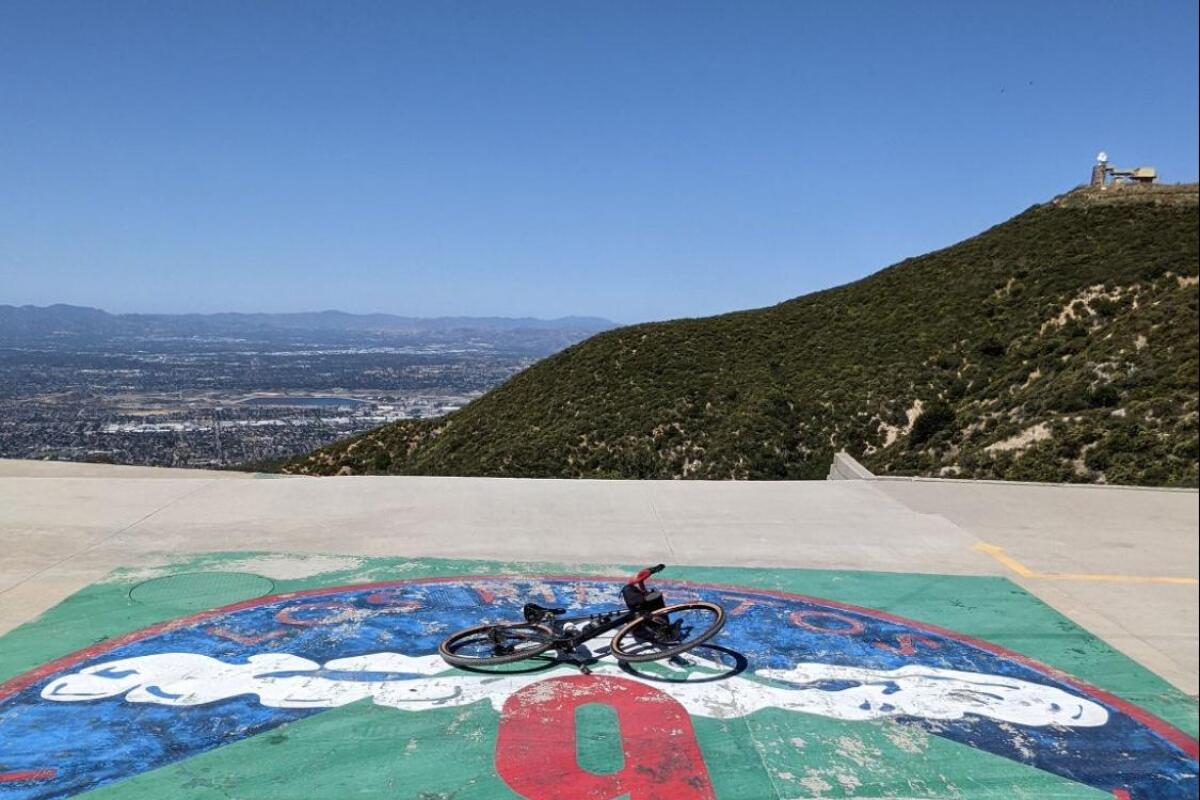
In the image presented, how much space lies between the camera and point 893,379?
31578 mm

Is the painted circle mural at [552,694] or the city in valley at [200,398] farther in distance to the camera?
the city in valley at [200,398]

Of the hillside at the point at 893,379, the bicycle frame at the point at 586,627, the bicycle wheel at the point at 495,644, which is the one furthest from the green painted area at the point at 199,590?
the hillside at the point at 893,379

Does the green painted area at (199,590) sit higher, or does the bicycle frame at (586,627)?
the bicycle frame at (586,627)

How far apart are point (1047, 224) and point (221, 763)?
44.4m

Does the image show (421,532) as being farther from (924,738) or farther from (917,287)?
(917,287)

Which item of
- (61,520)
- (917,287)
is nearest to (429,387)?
(917,287)

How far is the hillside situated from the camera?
869 inches

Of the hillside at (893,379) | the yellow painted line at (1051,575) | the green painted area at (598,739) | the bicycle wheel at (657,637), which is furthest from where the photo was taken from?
the hillside at (893,379)

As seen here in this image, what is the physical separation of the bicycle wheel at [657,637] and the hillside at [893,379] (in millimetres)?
12436

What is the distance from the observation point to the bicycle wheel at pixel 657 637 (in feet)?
20.0

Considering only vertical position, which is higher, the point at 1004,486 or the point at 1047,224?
the point at 1047,224

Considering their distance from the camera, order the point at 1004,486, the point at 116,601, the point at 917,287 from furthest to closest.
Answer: the point at 917,287 → the point at 1004,486 → the point at 116,601

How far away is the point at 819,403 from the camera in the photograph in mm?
31453

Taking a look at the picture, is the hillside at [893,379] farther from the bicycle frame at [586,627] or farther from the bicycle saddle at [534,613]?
the bicycle saddle at [534,613]
